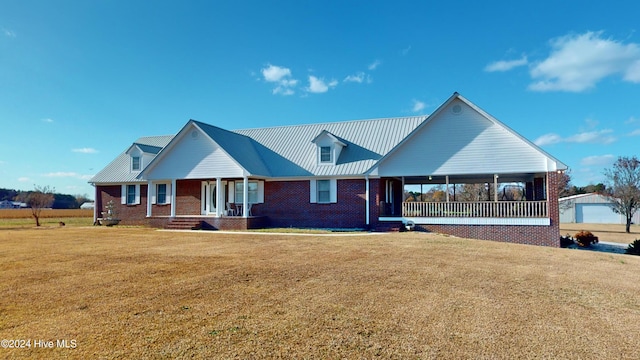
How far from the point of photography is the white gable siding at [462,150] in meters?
19.7

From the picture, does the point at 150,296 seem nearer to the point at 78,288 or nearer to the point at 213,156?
the point at 78,288

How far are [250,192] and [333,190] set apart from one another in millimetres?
5374

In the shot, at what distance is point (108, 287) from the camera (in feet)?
25.5

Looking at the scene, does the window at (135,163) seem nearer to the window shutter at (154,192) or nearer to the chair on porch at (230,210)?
the window shutter at (154,192)

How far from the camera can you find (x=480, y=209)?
66.4ft

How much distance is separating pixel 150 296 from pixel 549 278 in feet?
27.8

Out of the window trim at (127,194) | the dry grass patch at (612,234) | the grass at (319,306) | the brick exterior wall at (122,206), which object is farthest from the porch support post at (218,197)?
the dry grass patch at (612,234)

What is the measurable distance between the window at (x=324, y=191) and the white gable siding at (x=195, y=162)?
15.2ft

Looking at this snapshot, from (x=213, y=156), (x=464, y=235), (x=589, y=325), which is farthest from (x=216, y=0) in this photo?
(x=589, y=325)

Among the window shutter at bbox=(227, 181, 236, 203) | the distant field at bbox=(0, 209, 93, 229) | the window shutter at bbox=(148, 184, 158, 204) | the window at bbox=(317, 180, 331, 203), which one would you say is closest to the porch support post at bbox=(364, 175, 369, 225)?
the window at bbox=(317, 180, 331, 203)

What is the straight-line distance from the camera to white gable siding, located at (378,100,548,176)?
64.5 ft

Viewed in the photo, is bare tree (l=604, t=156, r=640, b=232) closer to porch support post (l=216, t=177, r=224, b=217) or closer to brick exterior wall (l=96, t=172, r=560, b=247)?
brick exterior wall (l=96, t=172, r=560, b=247)

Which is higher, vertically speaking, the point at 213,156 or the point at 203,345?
the point at 213,156

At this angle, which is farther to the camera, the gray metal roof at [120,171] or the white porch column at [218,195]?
the gray metal roof at [120,171]
